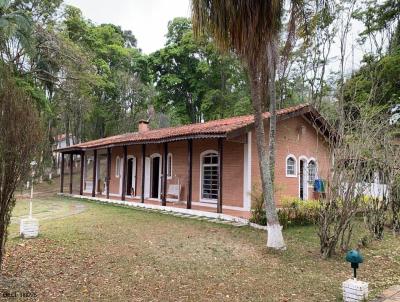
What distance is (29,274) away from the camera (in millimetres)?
5977

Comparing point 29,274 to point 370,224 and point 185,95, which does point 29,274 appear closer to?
point 370,224

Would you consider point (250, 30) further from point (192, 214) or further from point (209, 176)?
point (209, 176)

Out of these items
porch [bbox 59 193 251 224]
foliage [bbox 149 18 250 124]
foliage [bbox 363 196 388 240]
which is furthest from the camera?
foliage [bbox 149 18 250 124]

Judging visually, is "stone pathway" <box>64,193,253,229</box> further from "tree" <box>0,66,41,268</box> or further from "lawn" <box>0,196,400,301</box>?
"tree" <box>0,66,41,268</box>

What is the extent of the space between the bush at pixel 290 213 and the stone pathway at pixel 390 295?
17.7ft

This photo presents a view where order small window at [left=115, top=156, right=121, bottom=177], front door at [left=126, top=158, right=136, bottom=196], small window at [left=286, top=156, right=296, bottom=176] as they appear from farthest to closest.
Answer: small window at [left=115, top=156, right=121, bottom=177] < front door at [left=126, top=158, right=136, bottom=196] < small window at [left=286, top=156, right=296, bottom=176]

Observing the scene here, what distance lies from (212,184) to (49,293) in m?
10.4

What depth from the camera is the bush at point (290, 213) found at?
11.1 metres

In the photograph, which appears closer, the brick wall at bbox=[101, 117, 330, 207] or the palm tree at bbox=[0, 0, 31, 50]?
the palm tree at bbox=[0, 0, 31, 50]

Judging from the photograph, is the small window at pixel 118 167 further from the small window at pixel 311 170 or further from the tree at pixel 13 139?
the tree at pixel 13 139

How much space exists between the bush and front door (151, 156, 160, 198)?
787 cm

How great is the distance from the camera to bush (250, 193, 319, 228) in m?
11.1

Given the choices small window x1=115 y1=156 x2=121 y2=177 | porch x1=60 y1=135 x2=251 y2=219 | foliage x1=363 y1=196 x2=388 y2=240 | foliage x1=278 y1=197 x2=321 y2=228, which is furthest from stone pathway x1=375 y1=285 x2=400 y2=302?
small window x1=115 y1=156 x2=121 y2=177

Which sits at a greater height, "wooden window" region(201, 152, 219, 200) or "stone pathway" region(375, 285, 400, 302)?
"wooden window" region(201, 152, 219, 200)
